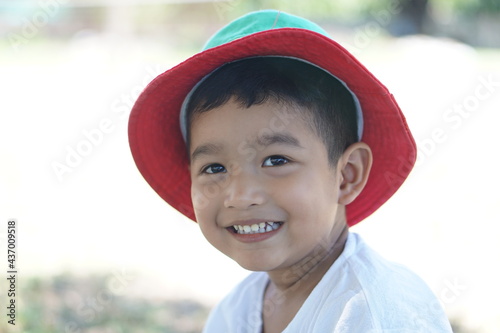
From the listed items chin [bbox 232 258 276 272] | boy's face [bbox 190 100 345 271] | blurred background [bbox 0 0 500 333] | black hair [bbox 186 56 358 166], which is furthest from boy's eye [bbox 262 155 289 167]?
blurred background [bbox 0 0 500 333]

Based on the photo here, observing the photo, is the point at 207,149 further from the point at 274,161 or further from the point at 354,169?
the point at 354,169

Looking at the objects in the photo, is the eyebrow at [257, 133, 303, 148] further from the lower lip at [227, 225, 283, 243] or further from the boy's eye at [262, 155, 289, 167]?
the lower lip at [227, 225, 283, 243]

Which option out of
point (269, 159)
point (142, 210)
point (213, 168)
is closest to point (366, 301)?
point (269, 159)

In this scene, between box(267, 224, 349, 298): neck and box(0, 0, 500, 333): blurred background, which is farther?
box(0, 0, 500, 333): blurred background

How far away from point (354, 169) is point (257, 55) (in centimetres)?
38

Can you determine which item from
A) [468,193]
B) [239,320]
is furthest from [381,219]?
[239,320]

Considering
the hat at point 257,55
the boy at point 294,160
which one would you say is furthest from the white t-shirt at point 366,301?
the hat at point 257,55

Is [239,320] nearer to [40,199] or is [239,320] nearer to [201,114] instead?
[201,114]

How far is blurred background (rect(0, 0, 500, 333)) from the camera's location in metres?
2.94

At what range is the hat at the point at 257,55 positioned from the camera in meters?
1.41

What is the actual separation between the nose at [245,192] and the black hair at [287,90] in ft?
0.54

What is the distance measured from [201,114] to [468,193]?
3687 millimetres

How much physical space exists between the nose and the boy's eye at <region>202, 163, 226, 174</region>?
0.08 meters

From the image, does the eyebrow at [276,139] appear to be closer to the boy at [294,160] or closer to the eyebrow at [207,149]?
the boy at [294,160]
